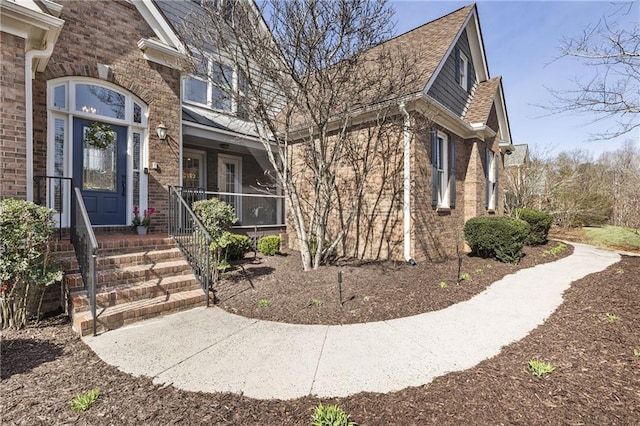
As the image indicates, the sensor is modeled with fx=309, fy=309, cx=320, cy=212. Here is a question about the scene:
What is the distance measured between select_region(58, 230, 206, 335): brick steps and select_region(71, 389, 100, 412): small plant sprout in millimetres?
1528

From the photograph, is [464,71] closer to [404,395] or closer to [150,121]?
[150,121]

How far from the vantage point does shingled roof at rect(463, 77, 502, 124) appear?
34.1 feet

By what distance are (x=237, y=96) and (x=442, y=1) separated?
26.7 ft

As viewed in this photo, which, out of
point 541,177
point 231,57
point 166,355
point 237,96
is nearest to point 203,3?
point 231,57

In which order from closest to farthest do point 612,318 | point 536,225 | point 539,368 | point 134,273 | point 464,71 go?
point 539,368 < point 612,318 < point 134,273 < point 464,71 < point 536,225

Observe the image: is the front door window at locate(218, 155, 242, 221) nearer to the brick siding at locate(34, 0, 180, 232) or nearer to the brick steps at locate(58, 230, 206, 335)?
the brick siding at locate(34, 0, 180, 232)

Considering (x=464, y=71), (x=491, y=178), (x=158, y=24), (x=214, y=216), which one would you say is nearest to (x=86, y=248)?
(x=214, y=216)

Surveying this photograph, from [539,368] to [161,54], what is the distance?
8.98m

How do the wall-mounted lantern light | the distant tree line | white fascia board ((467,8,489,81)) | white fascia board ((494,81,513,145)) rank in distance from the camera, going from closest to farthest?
the wall-mounted lantern light, white fascia board ((467,8,489,81)), white fascia board ((494,81,513,145)), the distant tree line

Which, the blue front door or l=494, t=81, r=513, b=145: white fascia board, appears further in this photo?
l=494, t=81, r=513, b=145: white fascia board

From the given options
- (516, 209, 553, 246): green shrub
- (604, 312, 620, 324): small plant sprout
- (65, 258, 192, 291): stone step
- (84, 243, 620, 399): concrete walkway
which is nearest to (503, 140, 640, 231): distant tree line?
(516, 209, 553, 246): green shrub

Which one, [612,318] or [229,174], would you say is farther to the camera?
[229,174]

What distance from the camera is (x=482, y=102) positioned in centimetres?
1108

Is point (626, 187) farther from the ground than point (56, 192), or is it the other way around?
point (626, 187)
